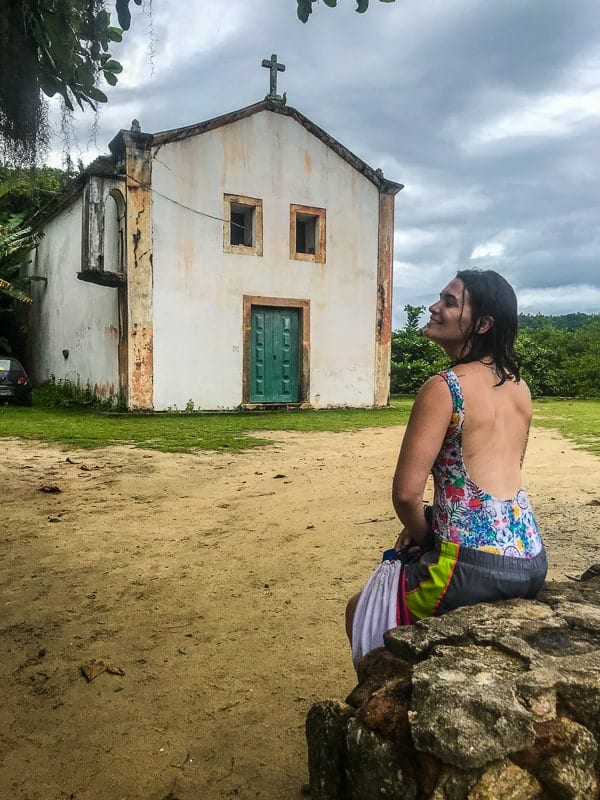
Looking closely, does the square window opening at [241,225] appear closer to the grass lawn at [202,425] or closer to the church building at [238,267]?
the church building at [238,267]

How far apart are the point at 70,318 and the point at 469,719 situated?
17.9m

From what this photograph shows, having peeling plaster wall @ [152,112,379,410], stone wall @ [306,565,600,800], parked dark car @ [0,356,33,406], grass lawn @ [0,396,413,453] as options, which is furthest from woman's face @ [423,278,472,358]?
parked dark car @ [0,356,33,406]

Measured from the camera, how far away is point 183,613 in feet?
10.2

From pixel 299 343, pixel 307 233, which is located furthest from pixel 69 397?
pixel 307 233

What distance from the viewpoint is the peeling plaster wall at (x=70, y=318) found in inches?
575

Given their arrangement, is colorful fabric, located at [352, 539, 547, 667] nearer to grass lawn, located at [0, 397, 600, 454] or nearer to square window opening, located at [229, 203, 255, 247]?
grass lawn, located at [0, 397, 600, 454]

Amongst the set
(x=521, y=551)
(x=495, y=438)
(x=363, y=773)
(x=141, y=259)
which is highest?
(x=141, y=259)

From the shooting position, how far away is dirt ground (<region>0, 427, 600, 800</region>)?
2008 mm

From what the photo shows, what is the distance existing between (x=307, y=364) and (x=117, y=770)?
13006 mm

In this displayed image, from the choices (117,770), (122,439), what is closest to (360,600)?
(117,770)

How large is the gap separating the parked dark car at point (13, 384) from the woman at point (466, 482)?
15.5 meters

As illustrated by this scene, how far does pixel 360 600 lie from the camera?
1919 millimetres

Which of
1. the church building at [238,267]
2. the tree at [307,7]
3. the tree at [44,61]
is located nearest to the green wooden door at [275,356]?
the church building at [238,267]

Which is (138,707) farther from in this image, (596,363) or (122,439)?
(596,363)
